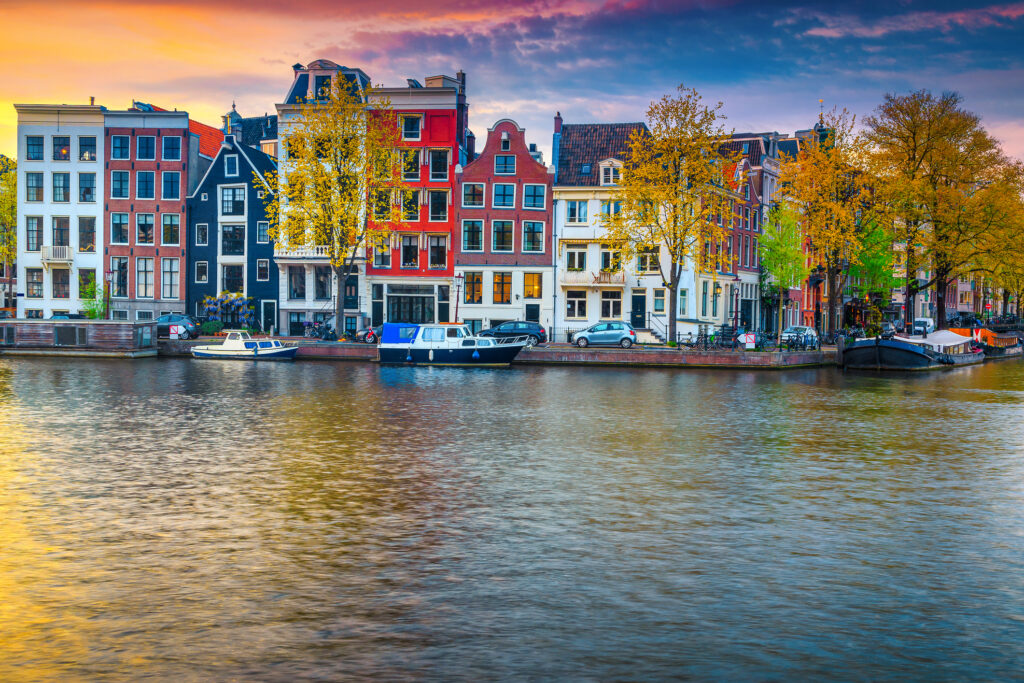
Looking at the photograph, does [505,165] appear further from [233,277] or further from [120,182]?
[120,182]

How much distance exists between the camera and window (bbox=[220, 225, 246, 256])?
2776 inches

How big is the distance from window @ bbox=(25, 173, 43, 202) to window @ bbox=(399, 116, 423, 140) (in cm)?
3137

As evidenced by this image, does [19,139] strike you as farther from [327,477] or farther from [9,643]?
[9,643]

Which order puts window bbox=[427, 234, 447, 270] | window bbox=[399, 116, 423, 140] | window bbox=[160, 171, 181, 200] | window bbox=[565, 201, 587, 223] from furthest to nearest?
1. window bbox=[160, 171, 181, 200]
2. window bbox=[427, 234, 447, 270]
3. window bbox=[399, 116, 423, 140]
4. window bbox=[565, 201, 587, 223]

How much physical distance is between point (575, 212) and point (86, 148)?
1587 inches

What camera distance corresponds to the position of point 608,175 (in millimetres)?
66062

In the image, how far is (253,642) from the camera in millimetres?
8445

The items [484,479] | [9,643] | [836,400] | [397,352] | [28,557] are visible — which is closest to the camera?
[9,643]

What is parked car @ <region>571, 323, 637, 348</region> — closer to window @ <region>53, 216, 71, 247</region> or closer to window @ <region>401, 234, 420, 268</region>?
window @ <region>401, 234, 420, 268</region>

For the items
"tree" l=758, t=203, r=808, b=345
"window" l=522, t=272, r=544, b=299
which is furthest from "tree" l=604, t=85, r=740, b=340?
"tree" l=758, t=203, r=808, b=345

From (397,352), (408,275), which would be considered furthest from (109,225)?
(397,352)

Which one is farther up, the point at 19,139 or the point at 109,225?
the point at 19,139

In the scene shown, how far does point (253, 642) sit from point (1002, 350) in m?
79.3

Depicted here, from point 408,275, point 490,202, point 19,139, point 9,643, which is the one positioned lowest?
point 9,643
